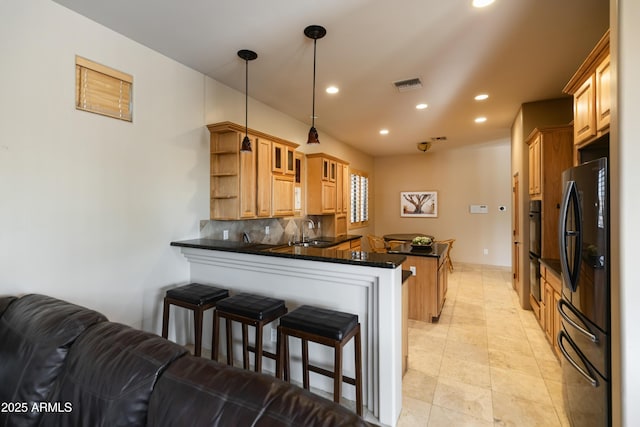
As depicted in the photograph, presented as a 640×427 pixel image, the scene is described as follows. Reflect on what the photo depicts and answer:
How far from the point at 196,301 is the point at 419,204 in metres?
6.37

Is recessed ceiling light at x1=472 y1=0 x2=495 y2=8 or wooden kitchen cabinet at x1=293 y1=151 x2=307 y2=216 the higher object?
recessed ceiling light at x1=472 y1=0 x2=495 y2=8

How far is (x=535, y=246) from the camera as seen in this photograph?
3605 millimetres

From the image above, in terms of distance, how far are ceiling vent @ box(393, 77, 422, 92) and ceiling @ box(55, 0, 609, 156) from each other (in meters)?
0.06

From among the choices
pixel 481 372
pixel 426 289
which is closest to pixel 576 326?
pixel 481 372

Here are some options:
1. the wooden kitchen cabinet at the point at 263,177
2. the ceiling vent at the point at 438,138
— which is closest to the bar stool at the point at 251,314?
the wooden kitchen cabinet at the point at 263,177

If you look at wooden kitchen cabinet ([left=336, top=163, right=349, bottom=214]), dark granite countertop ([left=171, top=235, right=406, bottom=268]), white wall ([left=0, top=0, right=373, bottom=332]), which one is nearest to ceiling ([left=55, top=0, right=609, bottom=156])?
white wall ([left=0, top=0, right=373, bottom=332])

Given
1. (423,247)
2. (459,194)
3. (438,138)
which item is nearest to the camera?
(423,247)

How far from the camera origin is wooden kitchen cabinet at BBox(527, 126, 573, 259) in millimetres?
3223

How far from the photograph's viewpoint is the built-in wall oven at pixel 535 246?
11.5 feet

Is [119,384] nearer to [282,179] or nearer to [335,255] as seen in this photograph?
[335,255]

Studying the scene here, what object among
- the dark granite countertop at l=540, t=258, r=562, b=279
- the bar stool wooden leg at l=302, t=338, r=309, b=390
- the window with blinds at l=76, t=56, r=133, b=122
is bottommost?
the bar stool wooden leg at l=302, t=338, r=309, b=390

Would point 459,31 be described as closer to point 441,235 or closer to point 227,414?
point 227,414

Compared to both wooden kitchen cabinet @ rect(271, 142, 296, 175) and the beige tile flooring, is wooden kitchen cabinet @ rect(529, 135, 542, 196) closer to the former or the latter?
the beige tile flooring

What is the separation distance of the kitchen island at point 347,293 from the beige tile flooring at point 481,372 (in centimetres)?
31
